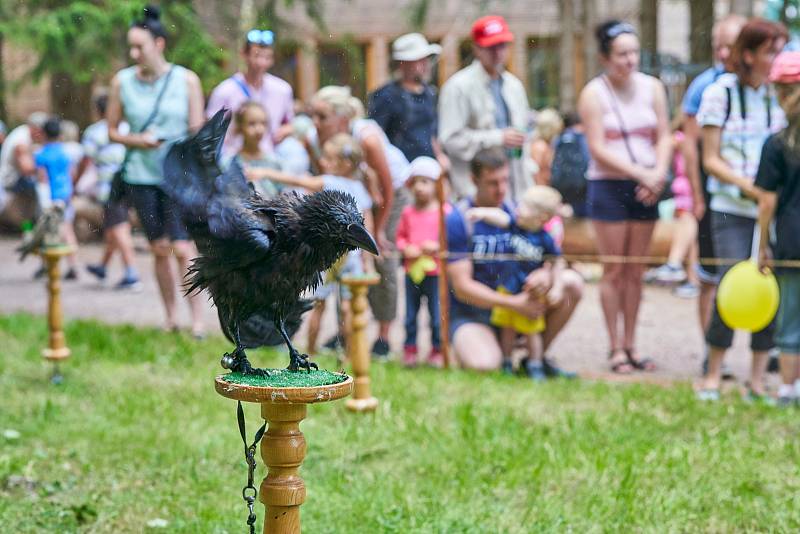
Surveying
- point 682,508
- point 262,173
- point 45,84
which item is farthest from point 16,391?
point 45,84

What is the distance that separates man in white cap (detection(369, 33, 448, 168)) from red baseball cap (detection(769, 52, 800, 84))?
263cm

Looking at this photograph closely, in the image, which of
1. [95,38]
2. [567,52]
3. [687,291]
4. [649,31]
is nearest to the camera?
[687,291]

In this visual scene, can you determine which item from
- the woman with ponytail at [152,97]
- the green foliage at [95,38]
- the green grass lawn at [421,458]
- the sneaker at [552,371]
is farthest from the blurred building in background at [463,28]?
the green grass lawn at [421,458]

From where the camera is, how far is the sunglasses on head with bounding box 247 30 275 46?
26.0 ft

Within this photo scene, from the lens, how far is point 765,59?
6.96 meters

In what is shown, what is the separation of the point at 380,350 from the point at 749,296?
2.80m

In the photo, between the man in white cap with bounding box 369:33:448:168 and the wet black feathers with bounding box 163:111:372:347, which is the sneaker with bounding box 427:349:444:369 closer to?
the man in white cap with bounding box 369:33:448:168

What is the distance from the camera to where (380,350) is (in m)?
8.30

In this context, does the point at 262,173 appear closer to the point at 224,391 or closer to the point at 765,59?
the point at 765,59

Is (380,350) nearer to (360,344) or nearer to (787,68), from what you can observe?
(360,344)

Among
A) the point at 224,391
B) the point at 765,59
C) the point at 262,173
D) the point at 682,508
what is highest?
the point at 765,59

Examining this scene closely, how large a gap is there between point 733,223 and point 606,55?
1.58 metres

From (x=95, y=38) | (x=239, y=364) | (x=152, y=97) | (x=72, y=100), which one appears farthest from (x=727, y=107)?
(x=72, y=100)

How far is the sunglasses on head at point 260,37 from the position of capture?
26.0 ft
